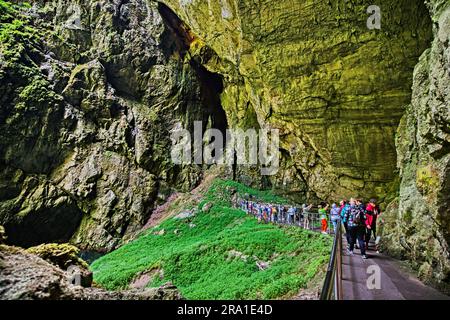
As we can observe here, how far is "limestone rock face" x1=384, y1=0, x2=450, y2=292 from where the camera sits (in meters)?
6.25

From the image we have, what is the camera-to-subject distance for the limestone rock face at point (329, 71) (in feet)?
43.0

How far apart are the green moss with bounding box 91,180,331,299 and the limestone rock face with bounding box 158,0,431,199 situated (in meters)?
6.29

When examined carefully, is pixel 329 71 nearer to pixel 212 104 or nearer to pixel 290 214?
pixel 290 214

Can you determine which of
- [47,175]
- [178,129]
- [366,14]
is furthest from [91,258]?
[366,14]

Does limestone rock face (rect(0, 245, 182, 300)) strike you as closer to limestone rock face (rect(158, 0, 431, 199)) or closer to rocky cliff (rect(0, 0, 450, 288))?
rocky cliff (rect(0, 0, 450, 288))

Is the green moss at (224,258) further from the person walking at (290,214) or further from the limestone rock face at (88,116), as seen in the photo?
the limestone rock face at (88,116)

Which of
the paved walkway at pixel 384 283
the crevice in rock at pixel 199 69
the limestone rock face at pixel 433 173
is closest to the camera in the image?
the paved walkway at pixel 384 283

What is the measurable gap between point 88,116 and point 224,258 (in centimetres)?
1945

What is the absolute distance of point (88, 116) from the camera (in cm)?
2633

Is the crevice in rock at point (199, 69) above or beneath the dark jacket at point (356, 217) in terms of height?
above

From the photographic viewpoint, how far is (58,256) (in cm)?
904

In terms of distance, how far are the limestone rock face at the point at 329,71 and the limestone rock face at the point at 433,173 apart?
15.7ft

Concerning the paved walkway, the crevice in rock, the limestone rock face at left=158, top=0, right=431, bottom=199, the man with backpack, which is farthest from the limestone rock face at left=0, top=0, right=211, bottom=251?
the paved walkway

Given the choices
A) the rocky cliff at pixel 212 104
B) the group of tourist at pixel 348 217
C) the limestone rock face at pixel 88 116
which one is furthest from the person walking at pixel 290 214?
the limestone rock face at pixel 88 116
